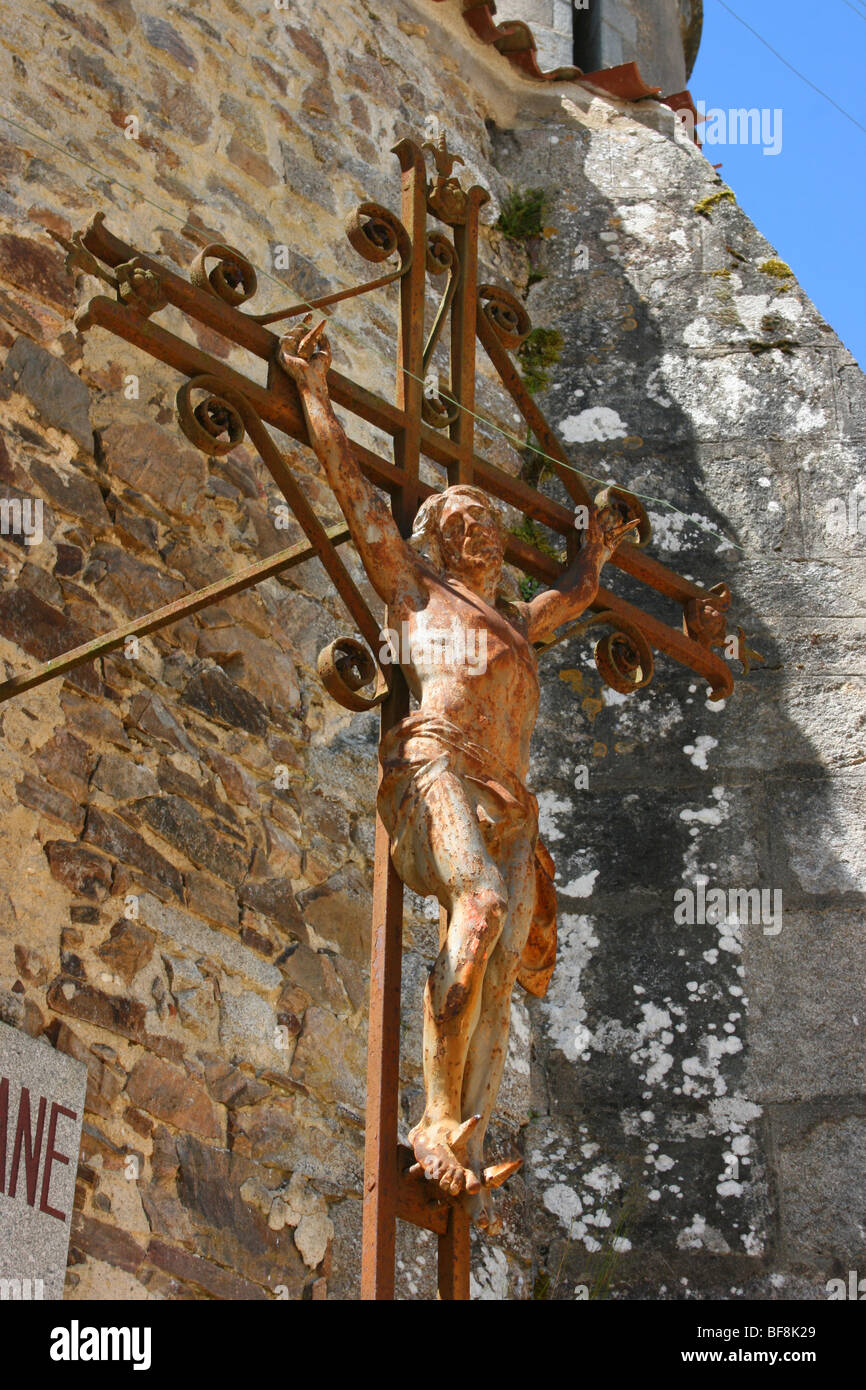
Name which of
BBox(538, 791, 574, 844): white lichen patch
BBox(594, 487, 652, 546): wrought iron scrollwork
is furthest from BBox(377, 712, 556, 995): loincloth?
BBox(538, 791, 574, 844): white lichen patch

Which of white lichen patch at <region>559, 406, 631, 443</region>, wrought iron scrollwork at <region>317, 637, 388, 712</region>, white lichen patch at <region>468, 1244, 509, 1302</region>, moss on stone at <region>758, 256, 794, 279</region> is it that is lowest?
white lichen patch at <region>468, 1244, 509, 1302</region>

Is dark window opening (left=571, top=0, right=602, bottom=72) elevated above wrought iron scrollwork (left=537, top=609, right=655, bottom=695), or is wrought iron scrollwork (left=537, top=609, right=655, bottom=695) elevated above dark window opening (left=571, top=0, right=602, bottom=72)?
dark window opening (left=571, top=0, right=602, bottom=72)

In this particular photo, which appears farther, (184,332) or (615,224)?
(615,224)

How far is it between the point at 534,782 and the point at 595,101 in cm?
281

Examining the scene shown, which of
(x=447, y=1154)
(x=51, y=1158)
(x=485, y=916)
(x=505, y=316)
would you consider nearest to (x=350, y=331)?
(x=505, y=316)

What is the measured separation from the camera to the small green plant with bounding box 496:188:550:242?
267 inches

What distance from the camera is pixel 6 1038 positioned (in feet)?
12.4

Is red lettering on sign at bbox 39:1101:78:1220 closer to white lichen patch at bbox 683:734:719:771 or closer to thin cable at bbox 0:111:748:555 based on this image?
thin cable at bbox 0:111:748:555

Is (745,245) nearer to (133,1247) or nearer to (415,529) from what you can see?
(415,529)

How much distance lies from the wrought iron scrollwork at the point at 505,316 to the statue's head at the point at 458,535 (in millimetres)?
617

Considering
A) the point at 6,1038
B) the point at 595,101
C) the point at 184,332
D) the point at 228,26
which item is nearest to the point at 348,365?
the point at 184,332

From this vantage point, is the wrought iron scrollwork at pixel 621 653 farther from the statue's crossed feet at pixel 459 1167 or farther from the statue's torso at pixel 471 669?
the statue's crossed feet at pixel 459 1167

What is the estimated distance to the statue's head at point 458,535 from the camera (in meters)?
3.75

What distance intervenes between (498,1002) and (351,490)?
953 millimetres
